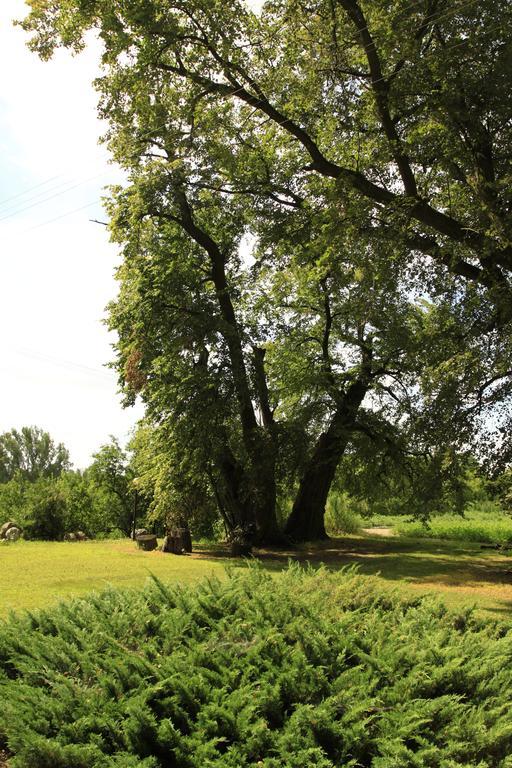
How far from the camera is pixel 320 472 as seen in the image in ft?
72.0

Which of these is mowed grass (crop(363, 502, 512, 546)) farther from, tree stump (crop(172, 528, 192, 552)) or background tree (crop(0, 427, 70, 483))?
background tree (crop(0, 427, 70, 483))

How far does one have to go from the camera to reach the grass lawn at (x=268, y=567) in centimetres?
1055

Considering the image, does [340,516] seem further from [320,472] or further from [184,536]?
[184,536]

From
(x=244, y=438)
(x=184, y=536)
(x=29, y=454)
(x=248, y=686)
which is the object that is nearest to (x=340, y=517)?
(x=244, y=438)

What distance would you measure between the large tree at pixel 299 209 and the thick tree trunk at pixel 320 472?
148 millimetres

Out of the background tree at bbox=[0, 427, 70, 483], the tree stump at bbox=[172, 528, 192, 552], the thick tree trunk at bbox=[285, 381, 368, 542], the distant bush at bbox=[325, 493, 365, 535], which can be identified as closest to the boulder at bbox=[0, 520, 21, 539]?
the tree stump at bbox=[172, 528, 192, 552]

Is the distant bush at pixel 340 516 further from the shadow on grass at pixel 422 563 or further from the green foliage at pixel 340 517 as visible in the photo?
the shadow on grass at pixel 422 563

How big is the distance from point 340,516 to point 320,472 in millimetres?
6404

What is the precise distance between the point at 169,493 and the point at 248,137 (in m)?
10.6

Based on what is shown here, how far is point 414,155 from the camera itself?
1327cm

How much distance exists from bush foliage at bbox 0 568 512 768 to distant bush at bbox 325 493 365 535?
21607 millimetres

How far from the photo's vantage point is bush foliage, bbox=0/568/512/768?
13.4 ft

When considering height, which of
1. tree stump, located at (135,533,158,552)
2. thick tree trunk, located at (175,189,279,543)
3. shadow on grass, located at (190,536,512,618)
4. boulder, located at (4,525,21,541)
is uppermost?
thick tree trunk, located at (175,189,279,543)

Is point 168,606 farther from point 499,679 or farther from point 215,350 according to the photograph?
point 215,350
